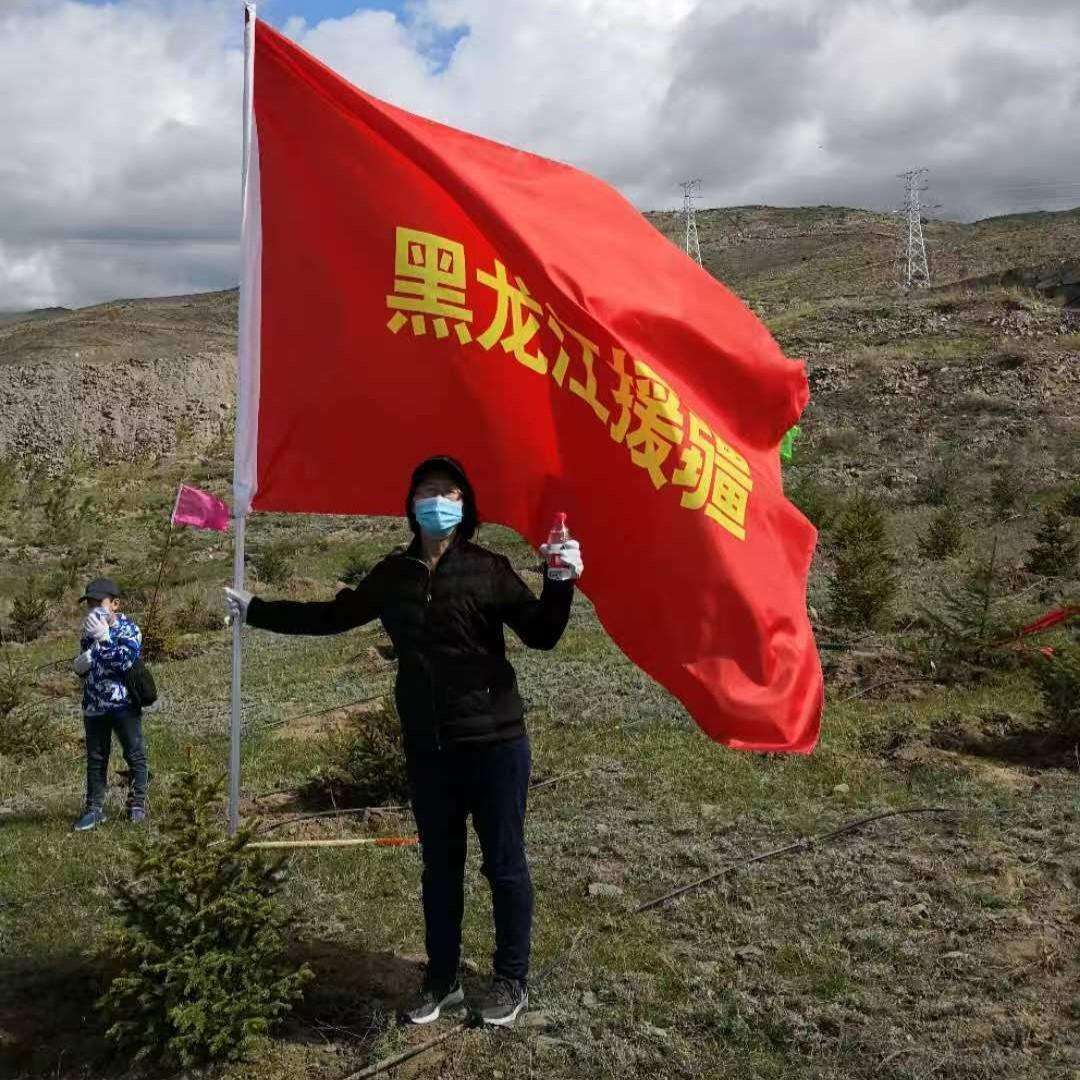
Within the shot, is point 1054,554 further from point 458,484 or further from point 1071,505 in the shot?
point 458,484

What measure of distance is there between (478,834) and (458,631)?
755mm

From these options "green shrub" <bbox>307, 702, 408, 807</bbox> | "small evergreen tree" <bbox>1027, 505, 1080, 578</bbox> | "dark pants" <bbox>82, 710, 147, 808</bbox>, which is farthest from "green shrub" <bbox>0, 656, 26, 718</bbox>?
"small evergreen tree" <bbox>1027, 505, 1080, 578</bbox>

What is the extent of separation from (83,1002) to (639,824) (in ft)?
10.2

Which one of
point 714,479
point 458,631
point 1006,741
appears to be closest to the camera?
point 458,631

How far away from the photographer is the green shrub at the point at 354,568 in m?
19.0

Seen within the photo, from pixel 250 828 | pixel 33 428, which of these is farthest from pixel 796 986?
pixel 33 428

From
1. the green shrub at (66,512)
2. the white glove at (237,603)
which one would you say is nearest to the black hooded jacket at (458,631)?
the white glove at (237,603)

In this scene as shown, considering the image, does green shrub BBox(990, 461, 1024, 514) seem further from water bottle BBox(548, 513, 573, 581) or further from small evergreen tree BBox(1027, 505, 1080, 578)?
water bottle BBox(548, 513, 573, 581)

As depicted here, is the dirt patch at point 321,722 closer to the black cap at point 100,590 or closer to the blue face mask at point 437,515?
the black cap at point 100,590

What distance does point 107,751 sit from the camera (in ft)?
22.4

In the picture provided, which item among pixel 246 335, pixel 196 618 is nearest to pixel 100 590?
pixel 246 335

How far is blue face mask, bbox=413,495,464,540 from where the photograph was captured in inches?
145

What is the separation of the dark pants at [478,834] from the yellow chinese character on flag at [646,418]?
111 cm

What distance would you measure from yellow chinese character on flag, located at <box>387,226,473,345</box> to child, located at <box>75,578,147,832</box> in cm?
342
